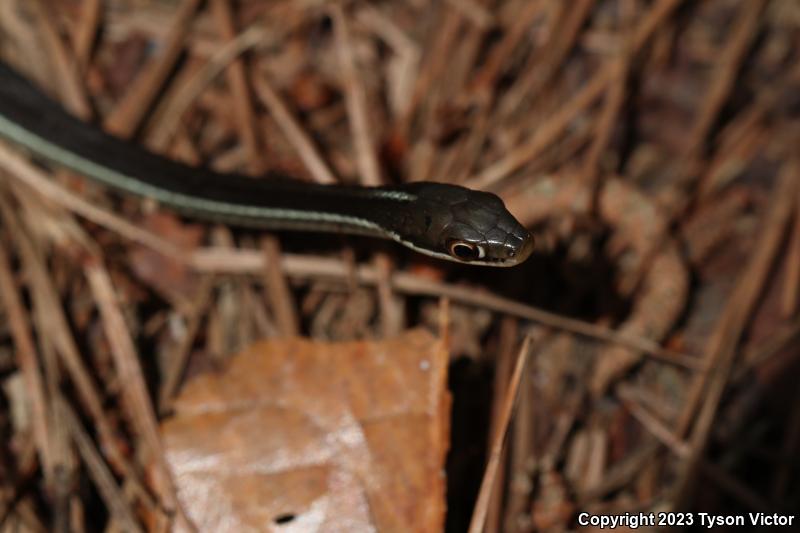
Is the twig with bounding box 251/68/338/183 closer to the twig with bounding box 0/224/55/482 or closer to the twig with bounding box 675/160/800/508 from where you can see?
the twig with bounding box 0/224/55/482

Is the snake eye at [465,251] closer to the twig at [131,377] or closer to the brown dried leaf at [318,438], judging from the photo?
the brown dried leaf at [318,438]

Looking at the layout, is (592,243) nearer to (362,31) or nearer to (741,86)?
(741,86)

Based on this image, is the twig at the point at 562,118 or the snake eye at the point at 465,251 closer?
the snake eye at the point at 465,251

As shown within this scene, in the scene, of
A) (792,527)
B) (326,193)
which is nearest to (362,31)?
(326,193)

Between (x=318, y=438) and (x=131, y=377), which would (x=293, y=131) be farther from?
(x=318, y=438)

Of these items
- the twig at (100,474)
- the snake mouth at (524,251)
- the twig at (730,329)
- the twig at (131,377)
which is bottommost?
the twig at (100,474)

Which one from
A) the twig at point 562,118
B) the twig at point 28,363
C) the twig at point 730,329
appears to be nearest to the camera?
the twig at point 28,363

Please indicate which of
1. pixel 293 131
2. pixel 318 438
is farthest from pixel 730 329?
pixel 293 131

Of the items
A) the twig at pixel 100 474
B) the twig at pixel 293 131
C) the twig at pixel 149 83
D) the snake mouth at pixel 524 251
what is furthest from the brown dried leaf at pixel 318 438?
the twig at pixel 149 83
